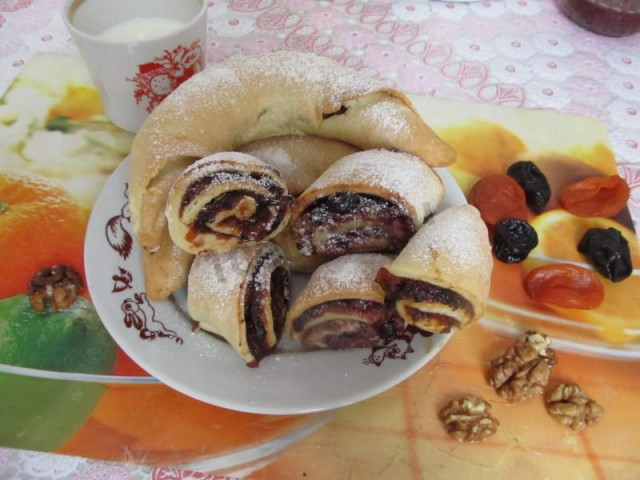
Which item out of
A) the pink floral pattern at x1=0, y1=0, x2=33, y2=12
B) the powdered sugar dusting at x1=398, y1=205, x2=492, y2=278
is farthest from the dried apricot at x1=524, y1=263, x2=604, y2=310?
the pink floral pattern at x1=0, y1=0, x2=33, y2=12

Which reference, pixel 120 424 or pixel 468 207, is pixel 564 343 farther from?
pixel 120 424

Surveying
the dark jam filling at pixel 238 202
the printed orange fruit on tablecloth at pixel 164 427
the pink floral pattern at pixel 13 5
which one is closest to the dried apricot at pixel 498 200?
the dark jam filling at pixel 238 202

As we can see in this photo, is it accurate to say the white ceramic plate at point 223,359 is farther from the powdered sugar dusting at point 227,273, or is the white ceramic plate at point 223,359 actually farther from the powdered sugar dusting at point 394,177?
the powdered sugar dusting at point 394,177

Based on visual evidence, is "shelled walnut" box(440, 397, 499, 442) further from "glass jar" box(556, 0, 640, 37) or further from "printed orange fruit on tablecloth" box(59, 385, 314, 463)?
"glass jar" box(556, 0, 640, 37)

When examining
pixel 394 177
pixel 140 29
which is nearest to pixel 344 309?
pixel 394 177

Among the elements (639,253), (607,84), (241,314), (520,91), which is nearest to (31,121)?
(241,314)

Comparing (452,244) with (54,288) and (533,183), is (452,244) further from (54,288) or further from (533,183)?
(54,288)
